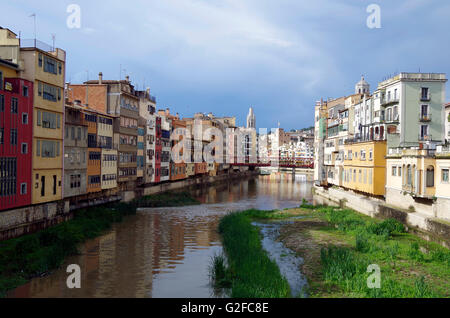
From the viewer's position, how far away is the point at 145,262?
25719 millimetres

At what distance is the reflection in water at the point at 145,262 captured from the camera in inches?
807

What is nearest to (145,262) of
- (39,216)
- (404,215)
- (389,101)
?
(39,216)

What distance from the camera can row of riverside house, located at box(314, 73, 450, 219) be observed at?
109 ft

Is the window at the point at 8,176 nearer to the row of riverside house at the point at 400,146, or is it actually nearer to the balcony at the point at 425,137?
the row of riverside house at the point at 400,146

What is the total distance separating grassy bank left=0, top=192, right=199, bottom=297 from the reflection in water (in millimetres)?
676

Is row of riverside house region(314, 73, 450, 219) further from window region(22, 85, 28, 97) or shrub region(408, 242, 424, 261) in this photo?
window region(22, 85, 28, 97)

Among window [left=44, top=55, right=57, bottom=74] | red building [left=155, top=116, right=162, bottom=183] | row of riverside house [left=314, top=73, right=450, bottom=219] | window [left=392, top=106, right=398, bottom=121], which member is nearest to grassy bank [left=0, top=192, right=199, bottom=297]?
window [left=44, top=55, right=57, bottom=74]

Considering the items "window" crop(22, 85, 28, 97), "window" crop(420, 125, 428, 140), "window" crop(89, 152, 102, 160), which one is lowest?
"window" crop(89, 152, 102, 160)

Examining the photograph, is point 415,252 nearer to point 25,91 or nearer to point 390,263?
point 390,263

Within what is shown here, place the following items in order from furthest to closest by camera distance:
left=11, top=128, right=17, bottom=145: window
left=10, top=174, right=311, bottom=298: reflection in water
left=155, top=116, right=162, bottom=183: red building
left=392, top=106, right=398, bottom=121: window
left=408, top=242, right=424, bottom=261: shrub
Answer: left=155, top=116, right=162, bottom=183: red building → left=392, top=106, right=398, bottom=121: window → left=11, top=128, right=17, bottom=145: window → left=408, top=242, right=424, bottom=261: shrub → left=10, top=174, right=311, bottom=298: reflection in water

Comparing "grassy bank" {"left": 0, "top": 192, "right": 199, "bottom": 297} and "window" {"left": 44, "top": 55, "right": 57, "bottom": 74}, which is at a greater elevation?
"window" {"left": 44, "top": 55, "right": 57, "bottom": 74}

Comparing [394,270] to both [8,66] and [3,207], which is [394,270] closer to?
[3,207]

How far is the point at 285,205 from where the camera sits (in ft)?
193

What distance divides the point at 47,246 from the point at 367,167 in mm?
34599
